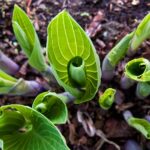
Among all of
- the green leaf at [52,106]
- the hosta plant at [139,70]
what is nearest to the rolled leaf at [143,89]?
the hosta plant at [139,70]

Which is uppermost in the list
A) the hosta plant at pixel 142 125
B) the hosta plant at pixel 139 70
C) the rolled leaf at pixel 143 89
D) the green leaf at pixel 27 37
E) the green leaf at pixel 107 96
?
the green leaf at pixel 27 37

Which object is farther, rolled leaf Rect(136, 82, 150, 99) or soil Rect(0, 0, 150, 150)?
soil Rect(0, 0, 150, 150)

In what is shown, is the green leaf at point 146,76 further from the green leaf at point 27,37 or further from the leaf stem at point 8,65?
the leaf stem at point 8,65

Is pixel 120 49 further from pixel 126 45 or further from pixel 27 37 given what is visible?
pixel 27 37

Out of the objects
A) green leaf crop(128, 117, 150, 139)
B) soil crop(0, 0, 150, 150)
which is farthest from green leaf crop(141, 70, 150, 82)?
soil crop(0, 0, 150, 150)

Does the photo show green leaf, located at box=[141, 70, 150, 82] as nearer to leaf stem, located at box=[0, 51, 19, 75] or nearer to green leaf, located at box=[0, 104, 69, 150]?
green leaf, located at box=[0, 104, 69, 150]

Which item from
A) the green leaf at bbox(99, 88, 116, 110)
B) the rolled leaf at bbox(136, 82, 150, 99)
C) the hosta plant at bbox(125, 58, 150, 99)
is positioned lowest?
the rolled leaf at bbox(136, 82, 150, 99)

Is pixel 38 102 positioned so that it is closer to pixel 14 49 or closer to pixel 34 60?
pixel 34 60
